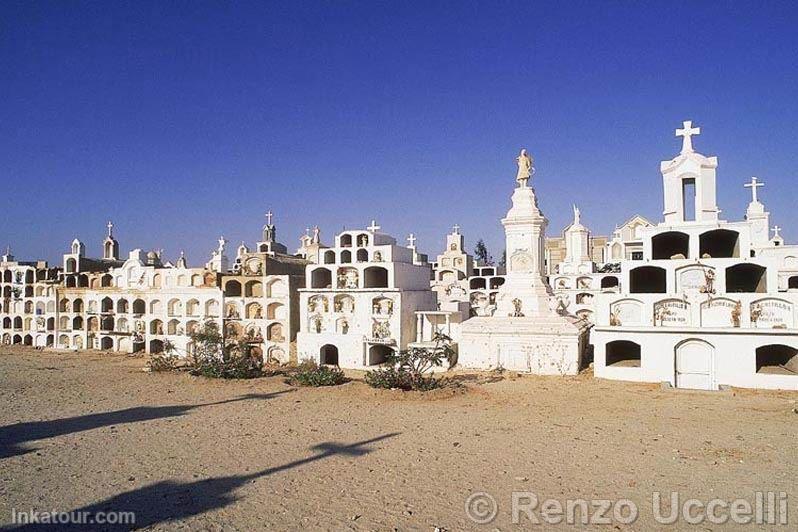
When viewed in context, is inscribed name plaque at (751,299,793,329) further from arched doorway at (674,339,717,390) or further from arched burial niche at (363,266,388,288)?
arched burial niche at (363,266,388,288)

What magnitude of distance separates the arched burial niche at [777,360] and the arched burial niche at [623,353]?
419 cm

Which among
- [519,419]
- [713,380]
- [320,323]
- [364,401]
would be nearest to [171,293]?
[320,323]

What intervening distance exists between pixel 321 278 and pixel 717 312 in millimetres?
17717

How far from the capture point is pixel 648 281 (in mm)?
21047

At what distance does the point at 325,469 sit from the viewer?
9.52m

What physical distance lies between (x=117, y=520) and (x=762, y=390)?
18999 millimetres

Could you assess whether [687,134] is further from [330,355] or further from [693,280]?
[330,355]

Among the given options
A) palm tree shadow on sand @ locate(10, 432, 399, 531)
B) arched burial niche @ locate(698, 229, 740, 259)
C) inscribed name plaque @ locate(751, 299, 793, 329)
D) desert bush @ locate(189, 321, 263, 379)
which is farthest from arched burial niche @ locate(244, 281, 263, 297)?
inscribed name plaque @ locate(751, 299, 793, 329)

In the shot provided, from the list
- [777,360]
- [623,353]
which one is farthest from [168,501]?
[777,360]

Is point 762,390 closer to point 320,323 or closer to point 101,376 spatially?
point 320,323

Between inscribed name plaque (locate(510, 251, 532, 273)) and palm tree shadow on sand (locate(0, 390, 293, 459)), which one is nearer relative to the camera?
palm tree shadow on sand (locate(0, 390, 293, 459))

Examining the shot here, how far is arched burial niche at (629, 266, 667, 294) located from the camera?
67.8 feet

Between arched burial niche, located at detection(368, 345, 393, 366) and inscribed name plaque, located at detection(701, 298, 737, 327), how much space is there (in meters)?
13.6

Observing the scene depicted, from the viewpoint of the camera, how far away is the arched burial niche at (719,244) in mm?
19344
